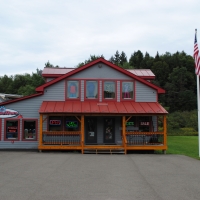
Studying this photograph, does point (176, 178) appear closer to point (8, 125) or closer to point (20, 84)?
point (8, 125)

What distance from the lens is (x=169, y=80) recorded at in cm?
9550

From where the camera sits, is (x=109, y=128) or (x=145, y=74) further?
(x=145, y=74)

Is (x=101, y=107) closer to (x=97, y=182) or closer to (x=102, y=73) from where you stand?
(x=102, y=73)

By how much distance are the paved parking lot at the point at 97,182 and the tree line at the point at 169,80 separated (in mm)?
56382

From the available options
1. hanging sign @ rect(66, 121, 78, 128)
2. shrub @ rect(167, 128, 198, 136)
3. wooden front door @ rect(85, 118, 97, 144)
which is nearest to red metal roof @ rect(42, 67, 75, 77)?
hanging sign @ rect(66, 121, 78, 128)

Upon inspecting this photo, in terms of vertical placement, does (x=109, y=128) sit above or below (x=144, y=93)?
below

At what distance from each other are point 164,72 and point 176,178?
294 ft

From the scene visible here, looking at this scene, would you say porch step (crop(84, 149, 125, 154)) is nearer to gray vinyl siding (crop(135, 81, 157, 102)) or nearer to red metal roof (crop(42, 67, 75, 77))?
gray vinyl siding (crop(135, 81, 157, 102))

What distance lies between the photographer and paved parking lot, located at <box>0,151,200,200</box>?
8.14 meters

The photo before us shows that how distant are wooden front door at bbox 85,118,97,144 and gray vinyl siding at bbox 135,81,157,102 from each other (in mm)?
3588

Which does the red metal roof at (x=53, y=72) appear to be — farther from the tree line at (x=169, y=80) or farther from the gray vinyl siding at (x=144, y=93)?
the tree line at (x=169, y=80)

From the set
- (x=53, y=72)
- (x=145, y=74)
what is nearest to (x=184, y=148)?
(x=145, y=74)

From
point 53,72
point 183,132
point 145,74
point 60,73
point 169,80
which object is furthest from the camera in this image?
point 169,80

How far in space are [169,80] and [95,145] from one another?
78.0 meters
